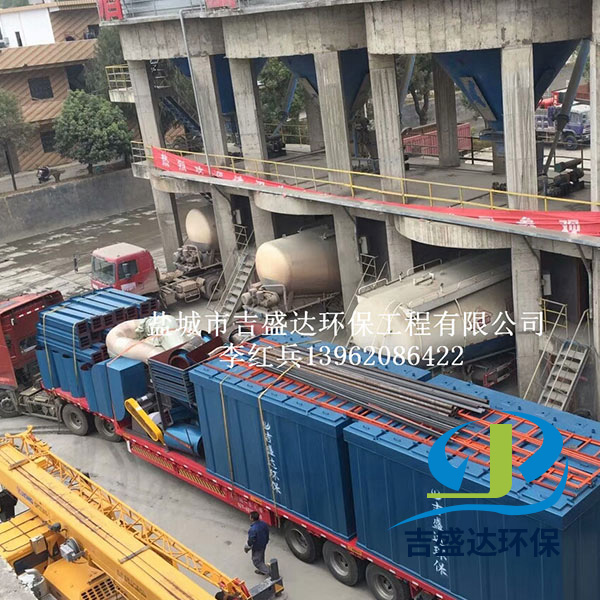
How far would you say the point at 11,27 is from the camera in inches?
2309

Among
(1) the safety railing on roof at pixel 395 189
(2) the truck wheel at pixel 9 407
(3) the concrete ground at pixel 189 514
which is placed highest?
(1) the safety railing on roof at pixel 395 189

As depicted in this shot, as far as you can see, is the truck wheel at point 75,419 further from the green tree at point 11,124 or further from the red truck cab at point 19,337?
the green tree at point 11,124

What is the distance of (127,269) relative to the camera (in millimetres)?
27469

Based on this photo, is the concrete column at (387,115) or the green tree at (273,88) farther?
the green tree at (273,88)

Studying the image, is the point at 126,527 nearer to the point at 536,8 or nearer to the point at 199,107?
the point at 536,8

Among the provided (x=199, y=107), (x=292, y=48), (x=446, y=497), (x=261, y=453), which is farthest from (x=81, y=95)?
(x=446, y=497)

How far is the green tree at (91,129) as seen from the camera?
1693 inches

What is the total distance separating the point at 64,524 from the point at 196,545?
15.8 feet

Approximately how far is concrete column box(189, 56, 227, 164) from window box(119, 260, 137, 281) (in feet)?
15.3

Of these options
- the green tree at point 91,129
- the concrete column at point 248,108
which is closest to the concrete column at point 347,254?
the concrete column at point 248,108

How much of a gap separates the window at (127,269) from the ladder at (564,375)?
14.5 meters

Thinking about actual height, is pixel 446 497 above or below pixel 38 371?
above

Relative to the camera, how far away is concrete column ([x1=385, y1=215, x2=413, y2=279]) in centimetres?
2242

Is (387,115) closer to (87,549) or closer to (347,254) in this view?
(347,254)
